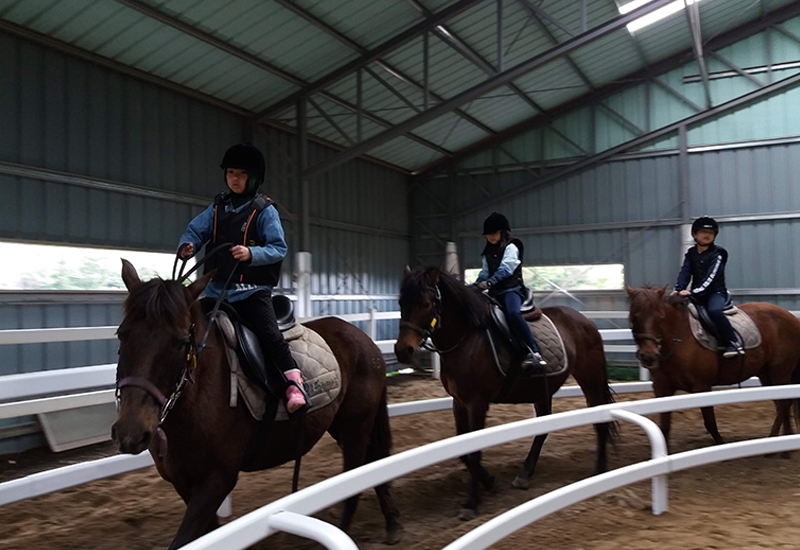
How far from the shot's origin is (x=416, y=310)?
4.39m

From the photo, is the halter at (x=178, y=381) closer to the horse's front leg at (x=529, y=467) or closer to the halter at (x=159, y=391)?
the halter at (x=159, y=391)

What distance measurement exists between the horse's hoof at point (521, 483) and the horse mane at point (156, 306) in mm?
3090

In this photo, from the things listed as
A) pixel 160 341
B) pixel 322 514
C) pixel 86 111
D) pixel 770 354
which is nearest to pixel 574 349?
pixel 770 354

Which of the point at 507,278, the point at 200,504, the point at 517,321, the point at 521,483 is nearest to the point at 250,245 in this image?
the point at 200,504

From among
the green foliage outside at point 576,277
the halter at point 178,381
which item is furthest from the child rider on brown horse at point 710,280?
the green foliage outside at point 576,277

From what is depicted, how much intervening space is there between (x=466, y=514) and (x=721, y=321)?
3159 millimetres

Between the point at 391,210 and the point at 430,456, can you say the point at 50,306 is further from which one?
the point at 391,210

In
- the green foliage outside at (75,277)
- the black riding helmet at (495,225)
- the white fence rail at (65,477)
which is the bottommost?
the white fence rail at (65,477)

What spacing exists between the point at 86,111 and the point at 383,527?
724 cm

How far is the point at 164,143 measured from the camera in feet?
30.9

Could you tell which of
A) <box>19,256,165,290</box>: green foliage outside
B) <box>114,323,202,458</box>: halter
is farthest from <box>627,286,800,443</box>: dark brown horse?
<box>19,256,165,290</box>: green foliage outside

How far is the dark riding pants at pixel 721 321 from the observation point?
538 centimetres

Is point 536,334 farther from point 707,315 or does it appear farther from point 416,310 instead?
point 707,315

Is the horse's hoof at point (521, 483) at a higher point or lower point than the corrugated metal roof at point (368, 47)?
lower
